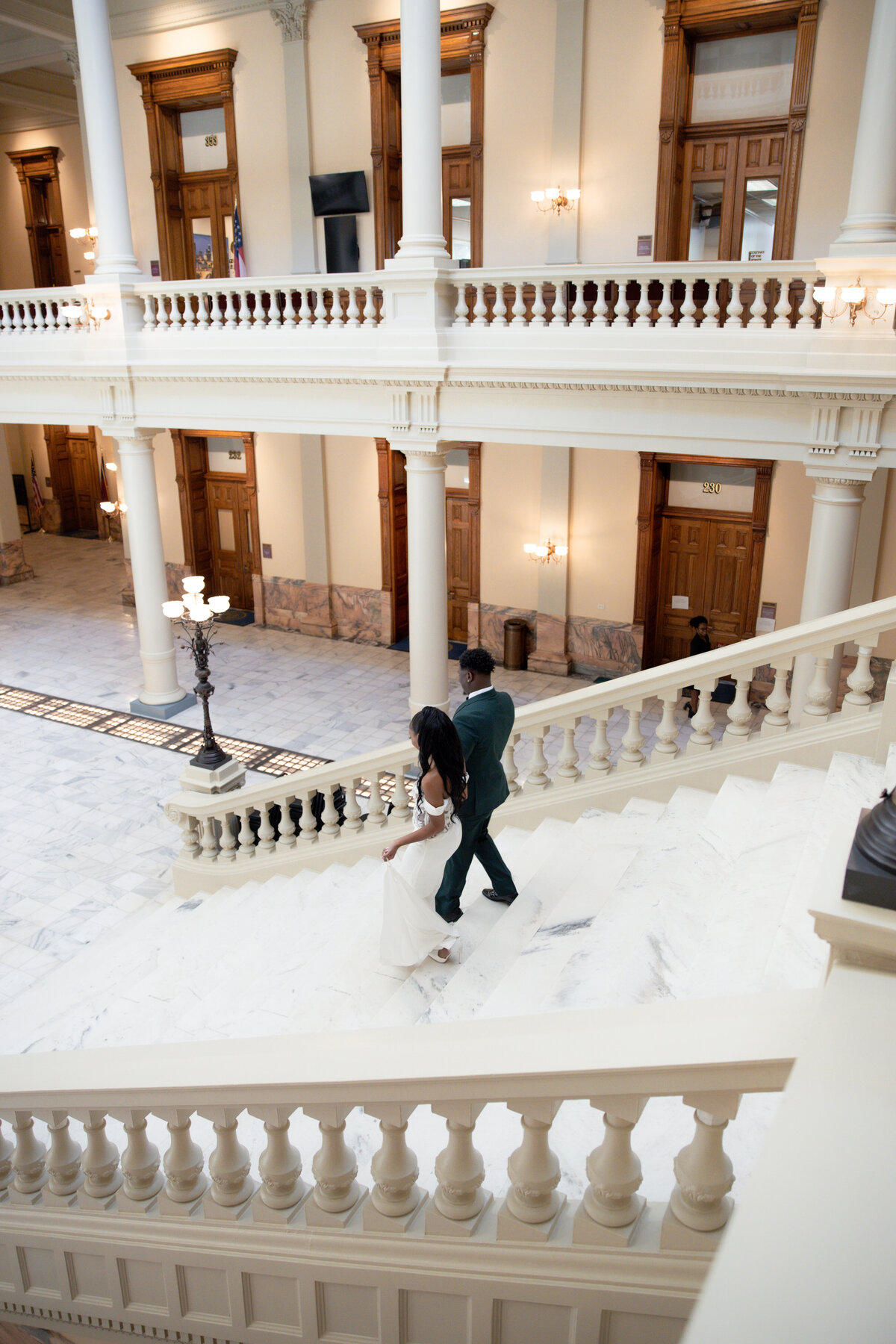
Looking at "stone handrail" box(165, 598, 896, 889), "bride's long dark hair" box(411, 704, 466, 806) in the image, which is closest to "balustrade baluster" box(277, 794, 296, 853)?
"stone handrail" box(165, 598, 896, 889)

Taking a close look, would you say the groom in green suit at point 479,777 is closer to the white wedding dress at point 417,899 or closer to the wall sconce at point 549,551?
the white wedding dress at point 417,899

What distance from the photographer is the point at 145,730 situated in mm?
12727

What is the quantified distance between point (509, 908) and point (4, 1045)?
3.33 metres

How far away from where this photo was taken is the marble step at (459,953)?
4684mm

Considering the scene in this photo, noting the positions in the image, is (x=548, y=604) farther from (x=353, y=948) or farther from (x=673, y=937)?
(x=673, y=937)

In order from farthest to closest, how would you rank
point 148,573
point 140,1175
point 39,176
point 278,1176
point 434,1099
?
1. point 39,176
2. point 148,573
3. point 140,1175
4. point 278,1176
5. point 434,1099

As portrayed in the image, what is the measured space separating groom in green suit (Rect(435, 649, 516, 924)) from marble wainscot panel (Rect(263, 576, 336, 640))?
11269 mm

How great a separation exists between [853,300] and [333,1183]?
302 inches

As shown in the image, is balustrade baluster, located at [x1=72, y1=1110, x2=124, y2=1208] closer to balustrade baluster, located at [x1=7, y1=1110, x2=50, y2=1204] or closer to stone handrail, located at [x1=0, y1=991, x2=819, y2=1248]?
stone handrail, located at [x1=0, y1=991, x2=819, y2=1248]

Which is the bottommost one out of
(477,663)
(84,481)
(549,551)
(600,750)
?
(84,481)

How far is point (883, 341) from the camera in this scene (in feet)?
26.1

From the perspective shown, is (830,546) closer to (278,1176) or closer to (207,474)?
(278,1176)

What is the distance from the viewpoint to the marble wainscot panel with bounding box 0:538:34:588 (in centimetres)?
1925

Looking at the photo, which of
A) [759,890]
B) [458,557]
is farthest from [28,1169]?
[458,557]
